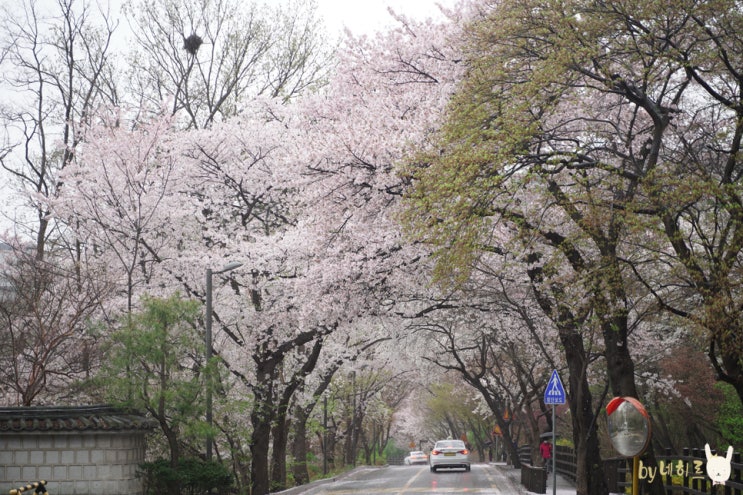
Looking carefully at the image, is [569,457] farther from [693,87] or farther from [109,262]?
[109,262]

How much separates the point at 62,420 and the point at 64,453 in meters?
0.75

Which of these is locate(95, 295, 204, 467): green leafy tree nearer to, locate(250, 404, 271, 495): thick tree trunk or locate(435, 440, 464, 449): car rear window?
locate(250, 404, 271, 495): thick tree trunk

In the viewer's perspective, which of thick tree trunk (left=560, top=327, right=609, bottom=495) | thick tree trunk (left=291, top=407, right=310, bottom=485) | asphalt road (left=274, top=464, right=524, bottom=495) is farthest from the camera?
thick tree trunk (left=291, top=407, right=310, bottom=485)

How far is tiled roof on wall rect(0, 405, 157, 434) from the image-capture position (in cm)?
1952

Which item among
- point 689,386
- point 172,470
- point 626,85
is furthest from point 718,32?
point 689,386

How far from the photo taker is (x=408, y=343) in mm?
41906

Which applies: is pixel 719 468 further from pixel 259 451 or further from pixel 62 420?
pixel 259 451

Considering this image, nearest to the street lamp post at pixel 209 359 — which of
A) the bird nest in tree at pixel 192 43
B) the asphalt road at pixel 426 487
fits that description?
the asphalt road at pixel 426 487

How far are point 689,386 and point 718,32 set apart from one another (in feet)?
66.7

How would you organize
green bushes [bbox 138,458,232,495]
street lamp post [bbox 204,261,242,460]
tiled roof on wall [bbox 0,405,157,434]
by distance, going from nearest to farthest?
tiled roof on wall [bbox 0,405,157,434] < green bushes [bbox 138,458,232,495] < street lamp post [bbox 204,261,242,460]

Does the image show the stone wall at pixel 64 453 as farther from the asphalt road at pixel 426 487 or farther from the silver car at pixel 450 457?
the silver car at pixel 450 457

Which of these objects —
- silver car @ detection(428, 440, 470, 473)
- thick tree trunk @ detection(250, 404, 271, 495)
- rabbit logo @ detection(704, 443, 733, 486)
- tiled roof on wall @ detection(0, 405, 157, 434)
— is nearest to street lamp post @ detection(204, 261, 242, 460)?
tiled roof on wall @ detection(0, 405, 157, 434)

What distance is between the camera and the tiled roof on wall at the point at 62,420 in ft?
64.0

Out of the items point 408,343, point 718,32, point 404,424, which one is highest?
point 718,32
